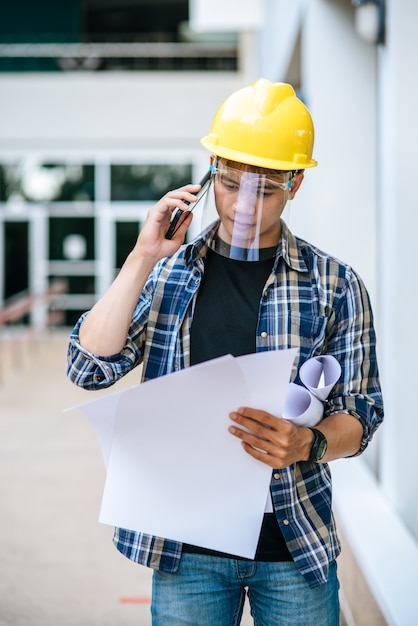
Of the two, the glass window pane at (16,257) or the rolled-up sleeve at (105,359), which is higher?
the rolled-up sleeve at (105,359)

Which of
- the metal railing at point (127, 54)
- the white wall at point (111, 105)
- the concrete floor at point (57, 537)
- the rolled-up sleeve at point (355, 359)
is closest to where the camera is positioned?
the rolled-up sleeve at point (355, 359)

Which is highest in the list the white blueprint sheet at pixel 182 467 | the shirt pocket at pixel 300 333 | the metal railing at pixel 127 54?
the metal railing at pixel 127 54

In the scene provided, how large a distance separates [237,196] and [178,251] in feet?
0.72

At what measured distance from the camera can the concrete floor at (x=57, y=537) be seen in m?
4.09

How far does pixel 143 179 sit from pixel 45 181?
6.89ft

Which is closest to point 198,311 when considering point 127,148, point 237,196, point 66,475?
point 237,196

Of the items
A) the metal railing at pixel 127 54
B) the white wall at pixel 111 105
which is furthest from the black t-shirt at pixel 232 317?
Result: the metal railing at pixel 127 54

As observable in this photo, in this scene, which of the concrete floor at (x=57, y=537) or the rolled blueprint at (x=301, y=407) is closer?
the rolled blueprint at (x=301, y=407)

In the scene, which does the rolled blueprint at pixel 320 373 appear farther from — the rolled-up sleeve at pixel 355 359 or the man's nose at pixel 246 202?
the man's nose at pixel 246 202

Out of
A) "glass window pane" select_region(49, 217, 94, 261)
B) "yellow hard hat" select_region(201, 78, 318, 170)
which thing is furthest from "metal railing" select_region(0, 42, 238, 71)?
"yellow hard hat" select_region(201, 78, 318, 170)

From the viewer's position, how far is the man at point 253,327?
1.94 metres

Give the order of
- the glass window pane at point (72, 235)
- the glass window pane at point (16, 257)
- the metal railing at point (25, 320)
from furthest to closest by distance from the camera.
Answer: the glass window pane at point (72, 235)
the glass window pane at point (16, 257)
the metal railing at point (25, 320)

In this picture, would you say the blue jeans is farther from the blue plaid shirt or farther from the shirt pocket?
the shirt pocket

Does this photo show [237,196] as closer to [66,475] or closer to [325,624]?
[325,624]
